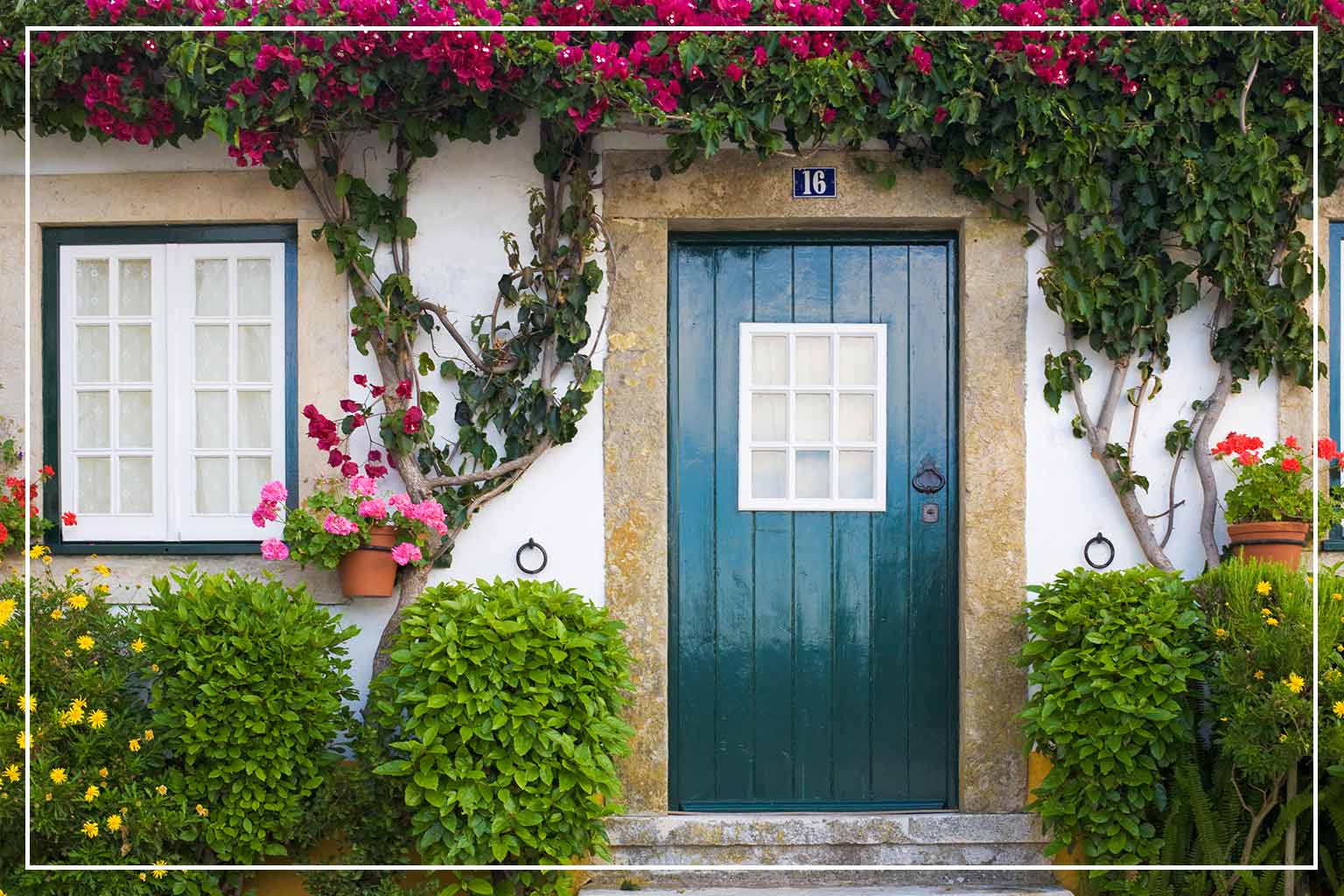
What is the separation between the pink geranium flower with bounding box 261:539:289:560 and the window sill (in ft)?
1.00

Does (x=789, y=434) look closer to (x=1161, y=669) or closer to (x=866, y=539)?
(x=866, y=539)

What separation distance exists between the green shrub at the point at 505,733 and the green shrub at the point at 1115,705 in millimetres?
1522

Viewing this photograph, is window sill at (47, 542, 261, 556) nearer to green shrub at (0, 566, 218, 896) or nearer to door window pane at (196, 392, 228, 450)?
door window pane at (196, 392, 228, 450)

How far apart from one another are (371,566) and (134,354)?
1348 millimetres

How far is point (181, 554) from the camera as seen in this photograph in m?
5.25

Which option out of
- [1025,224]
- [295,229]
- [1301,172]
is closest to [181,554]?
[295,229]

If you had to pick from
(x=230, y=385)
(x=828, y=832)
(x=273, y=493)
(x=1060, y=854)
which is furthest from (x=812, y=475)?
(x=230, y=385)

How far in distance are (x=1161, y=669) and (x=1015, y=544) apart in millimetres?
779

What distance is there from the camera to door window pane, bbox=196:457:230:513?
5.32 m

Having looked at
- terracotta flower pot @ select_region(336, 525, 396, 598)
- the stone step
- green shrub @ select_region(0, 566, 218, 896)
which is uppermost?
terracotta flower pot @ select_region(336, 525, 396, 598)

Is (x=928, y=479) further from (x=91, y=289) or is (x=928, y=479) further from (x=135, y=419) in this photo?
(x=91, y=289)

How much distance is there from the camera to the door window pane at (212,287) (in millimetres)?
5348

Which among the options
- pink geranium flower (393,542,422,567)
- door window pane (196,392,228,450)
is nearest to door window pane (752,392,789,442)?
pink geranium flower (393,542,422,567)

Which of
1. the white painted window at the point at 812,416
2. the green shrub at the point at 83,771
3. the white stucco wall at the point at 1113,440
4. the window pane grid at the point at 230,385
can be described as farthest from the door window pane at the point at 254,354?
the white stucco wall at the point at 1113,440
